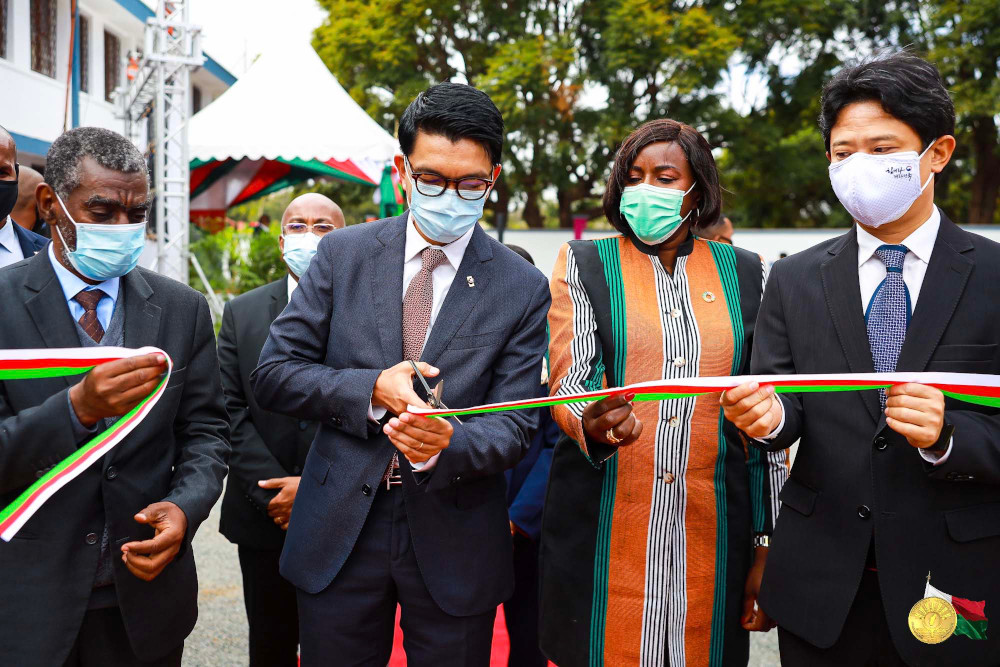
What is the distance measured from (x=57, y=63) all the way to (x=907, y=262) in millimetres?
17456

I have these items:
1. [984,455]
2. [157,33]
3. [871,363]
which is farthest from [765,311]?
[157,33]

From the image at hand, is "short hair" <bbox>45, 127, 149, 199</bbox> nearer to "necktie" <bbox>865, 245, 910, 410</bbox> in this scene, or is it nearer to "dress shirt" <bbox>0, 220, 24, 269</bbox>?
"dress shirt" <bbox>0, 220, 24, 269</bbox>

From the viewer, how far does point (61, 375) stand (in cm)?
209

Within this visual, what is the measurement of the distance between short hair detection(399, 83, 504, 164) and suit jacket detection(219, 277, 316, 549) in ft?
3.98

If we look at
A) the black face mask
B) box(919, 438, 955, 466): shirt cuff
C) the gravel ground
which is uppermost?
the black face mask

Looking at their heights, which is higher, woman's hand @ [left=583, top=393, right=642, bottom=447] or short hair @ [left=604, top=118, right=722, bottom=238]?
short hair @ [left=604, top=118, right=722, bottom=238]

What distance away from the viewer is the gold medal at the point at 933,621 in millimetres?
2057

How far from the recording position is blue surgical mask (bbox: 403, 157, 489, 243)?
2.44 metres

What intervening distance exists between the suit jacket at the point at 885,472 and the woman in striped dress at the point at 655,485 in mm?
324

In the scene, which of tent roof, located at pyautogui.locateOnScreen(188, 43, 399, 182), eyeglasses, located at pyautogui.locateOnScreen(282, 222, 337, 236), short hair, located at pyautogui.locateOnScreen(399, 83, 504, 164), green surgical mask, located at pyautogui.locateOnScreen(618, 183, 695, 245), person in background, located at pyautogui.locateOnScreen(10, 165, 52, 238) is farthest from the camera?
tent roof, located at pyautogui.locateOnScreen(188, 43, 399, 182)

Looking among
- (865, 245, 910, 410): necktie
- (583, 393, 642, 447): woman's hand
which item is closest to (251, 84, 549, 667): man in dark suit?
(583, 393, 642, 447): woman's hand

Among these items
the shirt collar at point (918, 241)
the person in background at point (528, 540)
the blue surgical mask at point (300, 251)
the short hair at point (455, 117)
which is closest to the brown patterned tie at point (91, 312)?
the short hair at point (455, 117)

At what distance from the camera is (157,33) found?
1187cm

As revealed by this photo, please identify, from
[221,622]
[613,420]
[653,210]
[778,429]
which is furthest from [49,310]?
[221,622]
